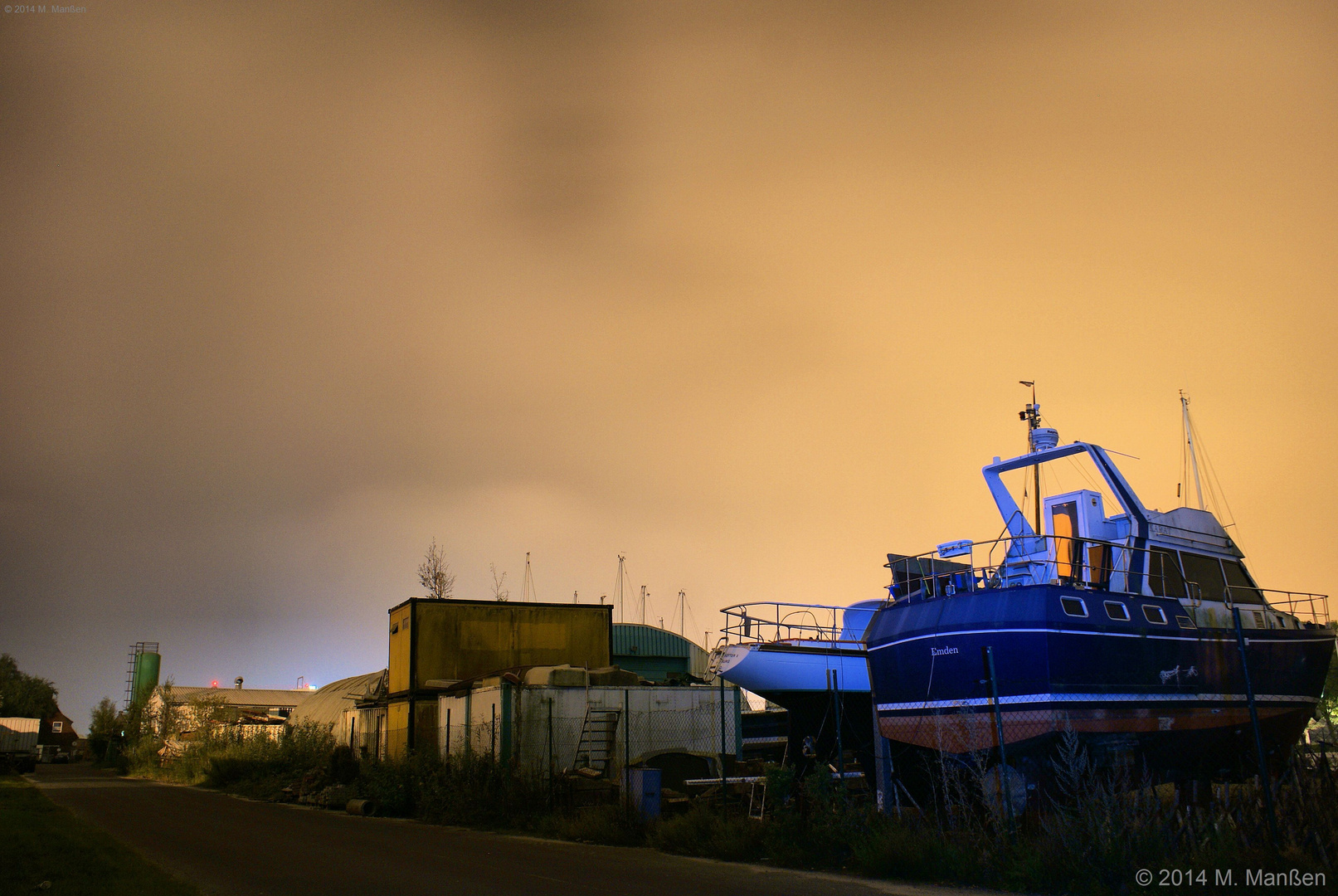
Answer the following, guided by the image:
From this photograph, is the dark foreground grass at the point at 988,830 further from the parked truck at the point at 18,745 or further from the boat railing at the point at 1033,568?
the parked truck at the point at 18,745

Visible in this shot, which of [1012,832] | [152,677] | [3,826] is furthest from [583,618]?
[152,677]

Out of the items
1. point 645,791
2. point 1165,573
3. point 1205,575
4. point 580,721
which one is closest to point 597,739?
point 580,721

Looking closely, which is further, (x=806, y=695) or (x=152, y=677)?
(x=152, y=677)

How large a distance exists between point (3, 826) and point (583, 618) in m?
20.8

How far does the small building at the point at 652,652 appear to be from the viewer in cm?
5194

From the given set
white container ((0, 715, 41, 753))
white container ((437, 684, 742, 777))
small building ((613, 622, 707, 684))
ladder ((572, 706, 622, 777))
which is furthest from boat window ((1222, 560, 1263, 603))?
white container ((0, 715, 41, 753))

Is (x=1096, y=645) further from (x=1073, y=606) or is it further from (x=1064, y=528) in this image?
(x=1064, y=528)

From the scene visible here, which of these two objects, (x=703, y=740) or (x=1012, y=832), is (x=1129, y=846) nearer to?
(x=1012, y=832)

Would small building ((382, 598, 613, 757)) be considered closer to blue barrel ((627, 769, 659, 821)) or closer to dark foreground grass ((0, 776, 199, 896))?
dark foreground grass ((0, 776, 199, 896))

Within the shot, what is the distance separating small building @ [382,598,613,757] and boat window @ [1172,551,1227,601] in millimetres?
21544

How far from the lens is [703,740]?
2595cm

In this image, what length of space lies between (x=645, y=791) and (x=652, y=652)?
120 ft

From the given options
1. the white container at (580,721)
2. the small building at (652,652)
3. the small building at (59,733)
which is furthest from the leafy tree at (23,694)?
the white container at (580,721)

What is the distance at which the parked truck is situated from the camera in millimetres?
54094
